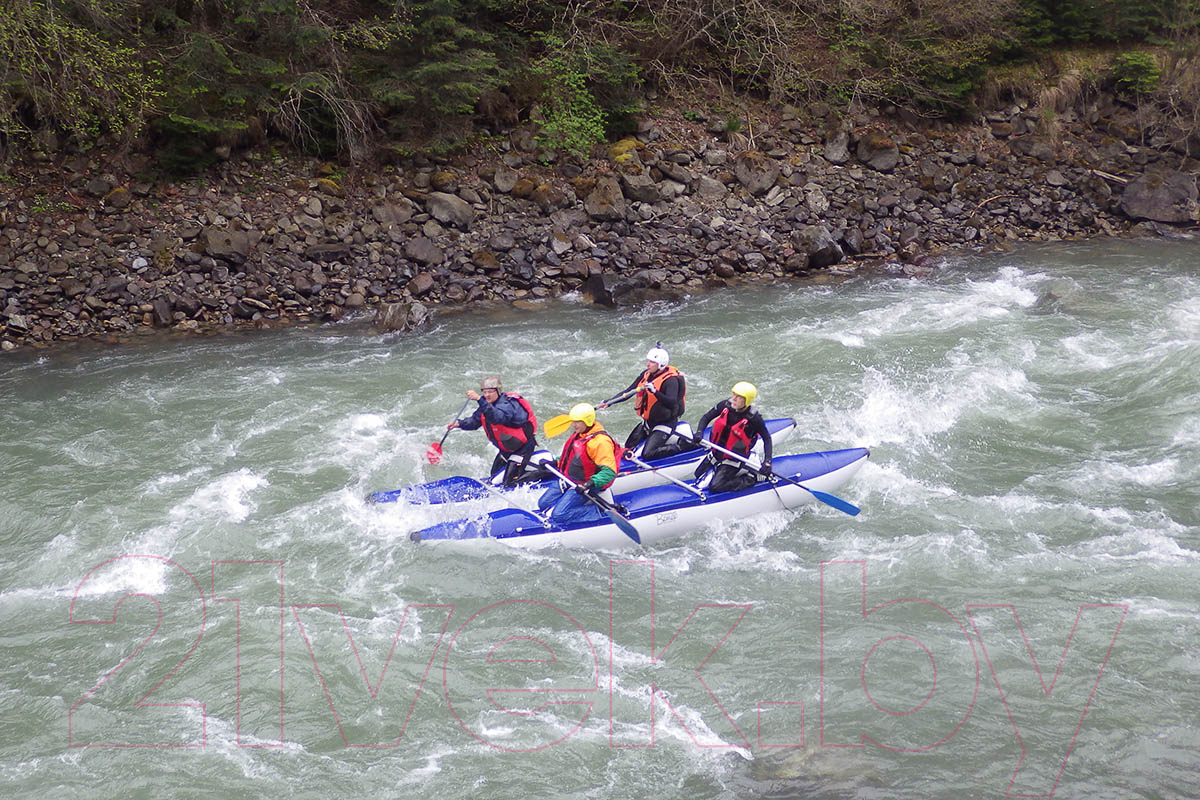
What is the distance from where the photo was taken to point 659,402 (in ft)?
31.0

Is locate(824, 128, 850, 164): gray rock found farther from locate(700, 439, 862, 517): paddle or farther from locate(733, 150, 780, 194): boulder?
locate(700, 439, 862, 517): paddle

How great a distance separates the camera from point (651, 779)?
6.19 metres

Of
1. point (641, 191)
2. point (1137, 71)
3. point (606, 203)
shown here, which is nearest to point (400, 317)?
point (606, 203)

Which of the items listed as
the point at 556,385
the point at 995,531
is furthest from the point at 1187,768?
the point at 556,385

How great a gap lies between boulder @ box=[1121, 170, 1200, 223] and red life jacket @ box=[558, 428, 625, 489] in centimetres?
1397

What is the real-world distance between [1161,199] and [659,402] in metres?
13.4

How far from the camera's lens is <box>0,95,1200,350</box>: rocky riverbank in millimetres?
13766

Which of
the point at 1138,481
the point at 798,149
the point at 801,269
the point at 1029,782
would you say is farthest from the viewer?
the point at 798,149

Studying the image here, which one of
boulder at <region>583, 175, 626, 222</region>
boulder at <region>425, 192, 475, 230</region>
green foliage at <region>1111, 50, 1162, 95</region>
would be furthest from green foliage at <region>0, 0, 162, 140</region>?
green foliage at <region>1111, 50, 1162, 95</region>

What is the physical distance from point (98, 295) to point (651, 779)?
11.1 meters

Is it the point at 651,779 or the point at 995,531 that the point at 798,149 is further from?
the point at 651,779

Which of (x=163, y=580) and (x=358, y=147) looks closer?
(x=163, y=580)

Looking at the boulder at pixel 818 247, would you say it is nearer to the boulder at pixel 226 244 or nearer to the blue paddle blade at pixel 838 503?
the blue paddle blade at pixel 838 503

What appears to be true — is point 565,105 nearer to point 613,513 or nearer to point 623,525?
point 613,513
